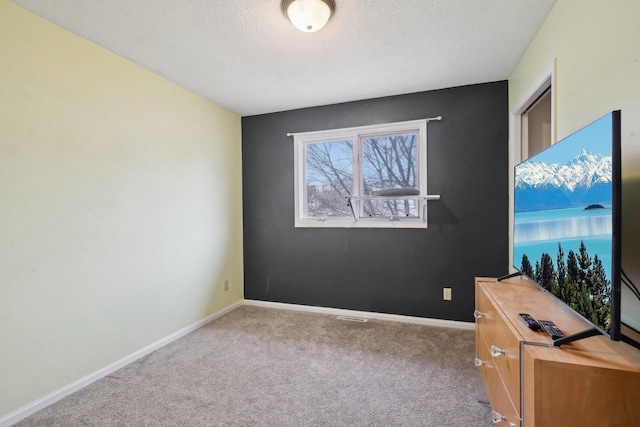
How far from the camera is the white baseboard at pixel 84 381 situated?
1.67 m

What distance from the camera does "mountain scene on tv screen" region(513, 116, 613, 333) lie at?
889mm

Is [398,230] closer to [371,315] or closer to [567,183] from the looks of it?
[371,315]

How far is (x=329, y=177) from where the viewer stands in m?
3.46

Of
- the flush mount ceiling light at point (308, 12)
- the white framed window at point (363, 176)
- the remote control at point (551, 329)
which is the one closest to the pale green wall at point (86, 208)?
the white framed window at point (363, 176)

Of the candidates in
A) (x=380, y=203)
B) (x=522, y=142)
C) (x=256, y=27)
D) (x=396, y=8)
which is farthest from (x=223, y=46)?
(x=522, y=142)

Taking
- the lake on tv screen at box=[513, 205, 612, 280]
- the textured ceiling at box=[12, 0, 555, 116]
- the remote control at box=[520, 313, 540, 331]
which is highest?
the textured ceiling at box=[12, 0, 555, 116]

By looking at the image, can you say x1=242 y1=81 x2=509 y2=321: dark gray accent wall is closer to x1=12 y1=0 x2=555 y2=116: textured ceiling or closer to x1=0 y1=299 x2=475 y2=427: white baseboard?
x1=0 y1=299 x2=475 y2=427: white baseboard

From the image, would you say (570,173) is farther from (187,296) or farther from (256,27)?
(187,296)

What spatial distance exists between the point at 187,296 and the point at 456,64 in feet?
10.7

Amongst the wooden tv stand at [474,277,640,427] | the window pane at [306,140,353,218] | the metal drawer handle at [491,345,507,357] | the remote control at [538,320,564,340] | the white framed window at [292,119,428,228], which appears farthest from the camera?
the window pane at [306,140,353,218]

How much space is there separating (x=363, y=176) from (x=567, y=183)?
225cm

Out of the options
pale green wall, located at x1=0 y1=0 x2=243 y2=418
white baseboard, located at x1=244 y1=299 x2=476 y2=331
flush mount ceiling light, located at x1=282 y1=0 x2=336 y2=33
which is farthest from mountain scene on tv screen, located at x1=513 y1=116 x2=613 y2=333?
pale green wall, located at x1=0 y1=0 x2=243 y2=418

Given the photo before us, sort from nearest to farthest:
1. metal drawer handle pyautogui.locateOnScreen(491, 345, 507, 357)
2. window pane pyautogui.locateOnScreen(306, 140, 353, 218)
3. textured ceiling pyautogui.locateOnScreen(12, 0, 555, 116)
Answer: metal drawer handle pyautogui.locateOnScreen(491, 345, 507, 357) < textured ceiling pyautogui.locateOnScreen(12, 0, 555, 116) < window pane pyautogui.locateOnScreen(306, 140, 353, 218)

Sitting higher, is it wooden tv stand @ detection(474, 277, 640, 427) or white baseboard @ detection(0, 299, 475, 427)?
wooden tv stand @ detection(474, 277, 640, 427)
